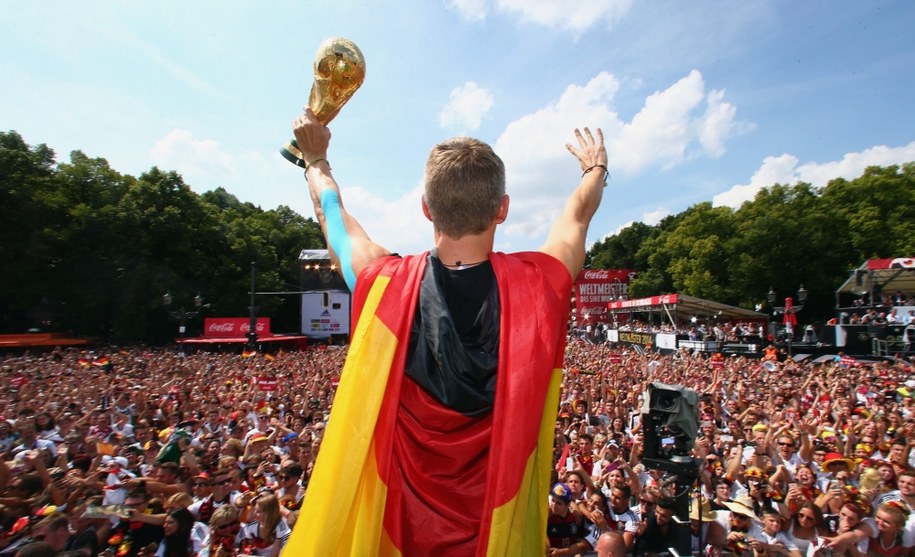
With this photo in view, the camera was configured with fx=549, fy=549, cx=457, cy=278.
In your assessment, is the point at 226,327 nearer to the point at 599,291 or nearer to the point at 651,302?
the point at 651,302

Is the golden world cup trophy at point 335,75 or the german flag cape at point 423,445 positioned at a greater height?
the golden world cup trophy at point 335,75

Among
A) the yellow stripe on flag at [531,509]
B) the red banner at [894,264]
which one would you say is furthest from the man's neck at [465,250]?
the red banner at [894,264]

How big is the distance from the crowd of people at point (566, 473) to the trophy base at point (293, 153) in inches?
60.6

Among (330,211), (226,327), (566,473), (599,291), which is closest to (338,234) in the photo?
(330,211)

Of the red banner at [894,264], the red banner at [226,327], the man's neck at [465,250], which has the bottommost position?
the red banner at [226,327]

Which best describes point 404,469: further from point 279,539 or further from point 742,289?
point 742,289

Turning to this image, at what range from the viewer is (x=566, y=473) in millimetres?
6934

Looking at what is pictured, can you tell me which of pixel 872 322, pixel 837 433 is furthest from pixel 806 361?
pixel 837 433

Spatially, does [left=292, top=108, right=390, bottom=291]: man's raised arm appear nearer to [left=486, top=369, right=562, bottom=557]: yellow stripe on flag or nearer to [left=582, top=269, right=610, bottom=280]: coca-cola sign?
[left=486, top=369, right=562, bottom=557]: yellow stripe on flag

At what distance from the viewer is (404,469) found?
1.52 meters

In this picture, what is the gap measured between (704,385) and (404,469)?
15369 mm

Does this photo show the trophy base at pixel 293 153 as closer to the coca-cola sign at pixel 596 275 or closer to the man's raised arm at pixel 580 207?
the man's raised arm at pixel 580 207

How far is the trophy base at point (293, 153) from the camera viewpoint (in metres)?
2.17

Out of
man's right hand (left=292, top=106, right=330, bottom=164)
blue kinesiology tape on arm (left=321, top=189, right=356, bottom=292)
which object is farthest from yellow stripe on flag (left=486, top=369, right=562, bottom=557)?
man's right hand (left=292, top=106, right=330, bottom=164)
